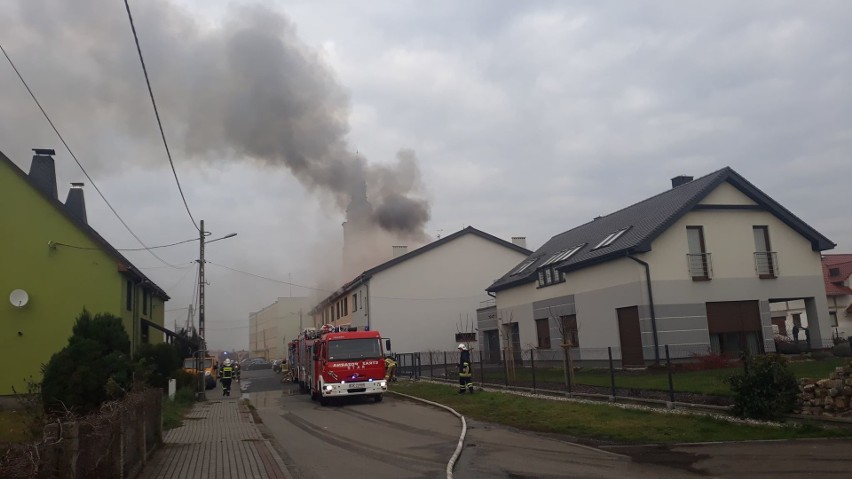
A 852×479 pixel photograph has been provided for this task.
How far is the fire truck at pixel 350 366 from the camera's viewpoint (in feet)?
70.4

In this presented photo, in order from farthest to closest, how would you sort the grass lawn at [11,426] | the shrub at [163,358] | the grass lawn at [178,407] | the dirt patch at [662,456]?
the shrub at [163,358], the grass lawn at [178,407], the grass lawn at [11,426], the dirt patch at [662,456]

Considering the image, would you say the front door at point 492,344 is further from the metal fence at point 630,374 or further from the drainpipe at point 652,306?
the drainpipe at point 652,306

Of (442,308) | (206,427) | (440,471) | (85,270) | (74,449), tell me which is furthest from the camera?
(442,308)

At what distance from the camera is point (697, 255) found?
24.2 m

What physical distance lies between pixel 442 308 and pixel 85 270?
2153 centimetres

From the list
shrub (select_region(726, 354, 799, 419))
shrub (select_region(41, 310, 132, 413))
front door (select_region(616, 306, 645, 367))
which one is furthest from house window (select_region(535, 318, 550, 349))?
shrub (select_region(41, 310, 132, 413))

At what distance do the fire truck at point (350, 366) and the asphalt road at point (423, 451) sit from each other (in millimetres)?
2871

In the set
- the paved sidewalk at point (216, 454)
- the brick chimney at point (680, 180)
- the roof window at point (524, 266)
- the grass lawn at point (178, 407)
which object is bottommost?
the paved sidewalk at point (216, 454)

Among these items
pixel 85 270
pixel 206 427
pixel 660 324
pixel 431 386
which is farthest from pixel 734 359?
pixel 85 270

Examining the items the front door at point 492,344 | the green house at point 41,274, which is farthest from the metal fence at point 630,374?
the green house at point 41,274

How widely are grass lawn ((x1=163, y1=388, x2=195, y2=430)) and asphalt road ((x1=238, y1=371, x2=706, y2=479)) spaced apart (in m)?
2.31

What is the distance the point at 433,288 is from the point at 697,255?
64.2 ft

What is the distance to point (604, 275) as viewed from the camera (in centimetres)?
2545

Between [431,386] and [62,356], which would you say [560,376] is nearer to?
[431,386]
